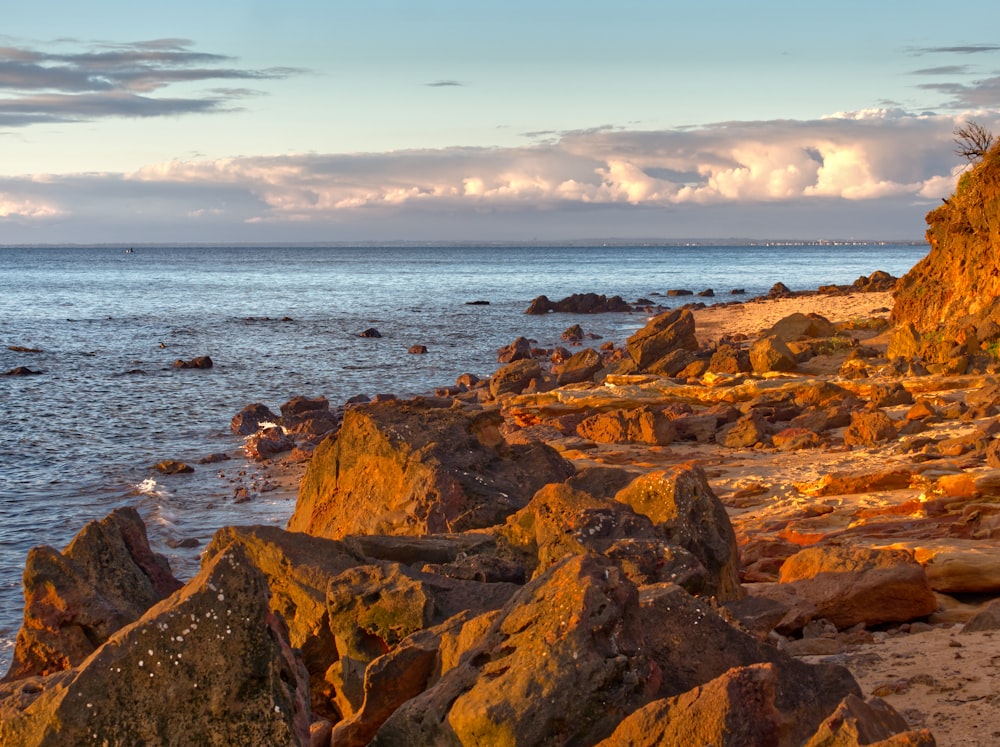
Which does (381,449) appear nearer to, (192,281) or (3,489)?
(3,489)

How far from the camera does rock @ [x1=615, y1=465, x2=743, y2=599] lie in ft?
29.7

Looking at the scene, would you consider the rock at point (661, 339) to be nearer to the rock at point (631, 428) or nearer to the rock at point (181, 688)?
the rock at point (631, 428)

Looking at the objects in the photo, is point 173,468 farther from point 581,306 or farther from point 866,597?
point 581,306

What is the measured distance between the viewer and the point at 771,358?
1000 inches

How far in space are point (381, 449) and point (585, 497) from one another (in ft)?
11.3

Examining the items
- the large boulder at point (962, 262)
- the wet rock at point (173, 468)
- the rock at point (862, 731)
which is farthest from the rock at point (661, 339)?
the rock at point (862, 731)

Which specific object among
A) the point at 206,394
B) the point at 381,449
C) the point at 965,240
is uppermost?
the point at 965,240

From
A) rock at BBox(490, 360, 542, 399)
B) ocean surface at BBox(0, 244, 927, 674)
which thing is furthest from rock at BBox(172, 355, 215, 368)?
→ rock at BBox(490, 360, 542, 399)

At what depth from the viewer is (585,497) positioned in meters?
9.26

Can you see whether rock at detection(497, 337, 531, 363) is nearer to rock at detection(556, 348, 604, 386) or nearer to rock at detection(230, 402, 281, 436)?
rock at detection(556, 348, 604, 386)

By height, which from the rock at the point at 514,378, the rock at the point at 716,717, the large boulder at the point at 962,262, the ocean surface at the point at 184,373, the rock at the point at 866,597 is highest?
the large boulder at the point at 962,262

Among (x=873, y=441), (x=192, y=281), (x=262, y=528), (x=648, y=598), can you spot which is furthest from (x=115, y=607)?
(x=192, y=281)

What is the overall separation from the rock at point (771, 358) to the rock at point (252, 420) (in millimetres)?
11687

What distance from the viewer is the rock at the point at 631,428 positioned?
18.7 m
